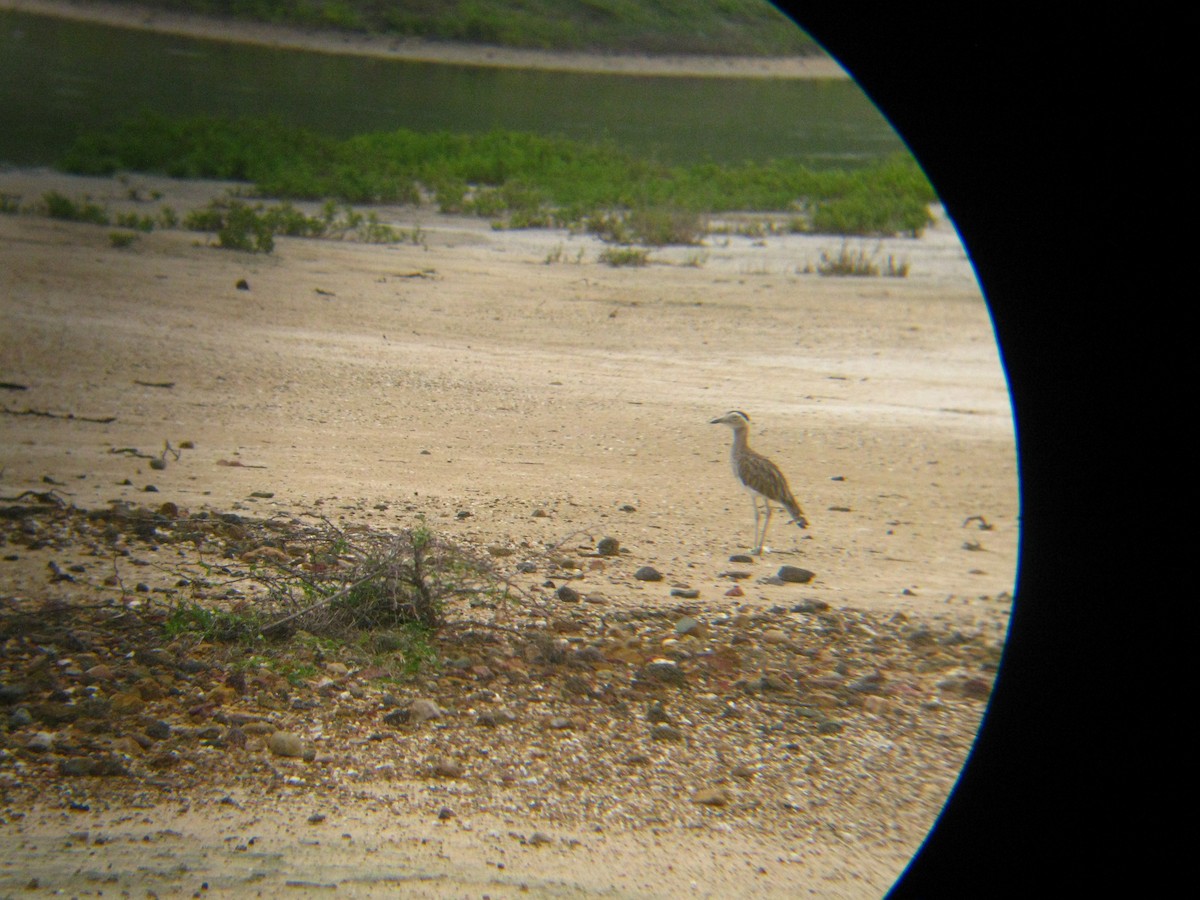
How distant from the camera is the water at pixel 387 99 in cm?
3052

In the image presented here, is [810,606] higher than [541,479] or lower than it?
higher

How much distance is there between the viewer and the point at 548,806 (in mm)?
4066

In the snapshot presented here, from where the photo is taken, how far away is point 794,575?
6.50 meters

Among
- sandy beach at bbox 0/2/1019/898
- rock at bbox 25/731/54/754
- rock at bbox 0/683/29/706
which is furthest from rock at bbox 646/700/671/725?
rock at bbox 0/683/29/706

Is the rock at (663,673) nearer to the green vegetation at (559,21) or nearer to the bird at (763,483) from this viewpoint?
the bird at (763,483)

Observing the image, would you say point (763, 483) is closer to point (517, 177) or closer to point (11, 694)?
point (11, 694)

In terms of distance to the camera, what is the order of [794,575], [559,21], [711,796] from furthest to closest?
[559,21]
[794,575]
[711,796]

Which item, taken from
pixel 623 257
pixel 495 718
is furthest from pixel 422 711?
pixel 623 257

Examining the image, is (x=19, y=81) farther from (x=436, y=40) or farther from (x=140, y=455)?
(x=140, y=455)

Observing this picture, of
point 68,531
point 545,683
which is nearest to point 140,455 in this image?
point 68,531

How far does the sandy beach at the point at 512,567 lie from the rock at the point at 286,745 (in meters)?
0.02

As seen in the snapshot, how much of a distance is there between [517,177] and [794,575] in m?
17.5

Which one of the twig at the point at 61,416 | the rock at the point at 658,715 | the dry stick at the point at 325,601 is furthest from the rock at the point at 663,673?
the twig at the point at 61,416

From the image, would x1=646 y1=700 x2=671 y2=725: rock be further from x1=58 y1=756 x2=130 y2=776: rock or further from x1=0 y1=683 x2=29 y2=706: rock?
x1=0 y1=683 x2=29 y2=706: rock
